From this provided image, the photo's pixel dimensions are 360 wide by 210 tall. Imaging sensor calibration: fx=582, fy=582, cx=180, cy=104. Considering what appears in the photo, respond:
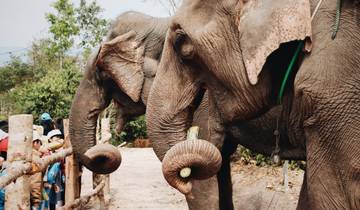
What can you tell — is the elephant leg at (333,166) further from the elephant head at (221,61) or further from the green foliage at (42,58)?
the green foliage at (42,58)

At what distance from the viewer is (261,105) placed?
3426 mm

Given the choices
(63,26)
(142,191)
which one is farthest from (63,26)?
(142,191)

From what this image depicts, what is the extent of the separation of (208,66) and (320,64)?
0.89 metres

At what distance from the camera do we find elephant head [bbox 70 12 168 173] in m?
6.10

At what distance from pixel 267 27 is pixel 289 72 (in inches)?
12.1

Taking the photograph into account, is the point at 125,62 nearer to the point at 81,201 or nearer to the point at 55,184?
the point at 55,184

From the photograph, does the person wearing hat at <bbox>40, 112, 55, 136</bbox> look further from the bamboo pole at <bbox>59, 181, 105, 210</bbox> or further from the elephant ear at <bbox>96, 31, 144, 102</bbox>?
the elephant ear at <bbox>96, 31, 144, 102</bbox>

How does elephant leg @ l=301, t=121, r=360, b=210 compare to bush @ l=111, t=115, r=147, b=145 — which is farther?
bush @ l=111, t=115, r=147, b=145

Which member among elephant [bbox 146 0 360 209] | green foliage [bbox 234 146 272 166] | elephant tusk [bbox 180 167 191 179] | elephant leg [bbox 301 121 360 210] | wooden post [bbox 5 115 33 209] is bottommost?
green foliage [bbox 234 146 272 166]

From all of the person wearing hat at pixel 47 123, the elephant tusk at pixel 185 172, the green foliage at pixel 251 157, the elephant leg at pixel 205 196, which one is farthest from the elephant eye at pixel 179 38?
the green foliage at pixel 251 157

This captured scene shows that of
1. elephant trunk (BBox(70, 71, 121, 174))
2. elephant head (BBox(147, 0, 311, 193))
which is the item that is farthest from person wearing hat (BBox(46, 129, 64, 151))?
elephant head (BBox(147, 0, 311, 193))

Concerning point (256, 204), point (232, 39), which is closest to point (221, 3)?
point (232, 39)

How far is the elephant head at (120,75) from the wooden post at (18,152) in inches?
65.6

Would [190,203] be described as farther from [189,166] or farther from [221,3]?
[221,3]
